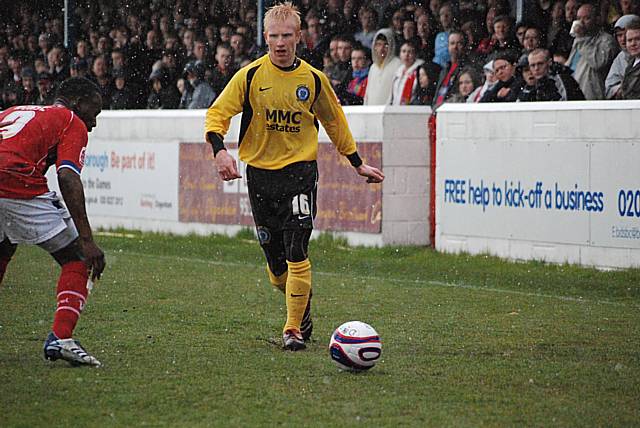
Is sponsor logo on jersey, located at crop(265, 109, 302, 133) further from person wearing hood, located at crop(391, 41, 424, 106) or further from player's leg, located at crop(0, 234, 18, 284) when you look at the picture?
person wearing hood, located at crop(391, 41, 424, 106)

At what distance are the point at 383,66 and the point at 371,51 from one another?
0.69 metres

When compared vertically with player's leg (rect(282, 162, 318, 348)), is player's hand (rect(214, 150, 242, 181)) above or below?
above

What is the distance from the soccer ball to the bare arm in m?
1.35

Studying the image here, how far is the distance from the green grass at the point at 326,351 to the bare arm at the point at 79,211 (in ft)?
1.99

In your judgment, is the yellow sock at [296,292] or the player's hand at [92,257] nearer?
the player's hand at [92,257]

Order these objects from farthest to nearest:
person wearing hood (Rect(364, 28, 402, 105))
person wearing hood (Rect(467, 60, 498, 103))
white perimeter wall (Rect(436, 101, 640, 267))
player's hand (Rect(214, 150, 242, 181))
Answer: person wearing hood (Rect(364, 28, 402, 105)) < person wearing hood (Rect(467, 60, 498, 103)) < white perimeter wall (Rect(436, 101, 640, 267)) < player's hand (Rect(214, 150, 242, 181))

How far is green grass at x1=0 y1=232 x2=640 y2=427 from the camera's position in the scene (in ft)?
18.4

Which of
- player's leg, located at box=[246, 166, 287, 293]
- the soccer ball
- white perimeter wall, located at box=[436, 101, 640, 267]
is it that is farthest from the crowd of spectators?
the soccer ball

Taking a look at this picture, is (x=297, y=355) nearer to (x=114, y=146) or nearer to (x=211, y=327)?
(x=211, y=327)

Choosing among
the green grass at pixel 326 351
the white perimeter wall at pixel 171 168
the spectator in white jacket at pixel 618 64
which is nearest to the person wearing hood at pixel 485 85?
the white perimeter wall at pixel 171 168

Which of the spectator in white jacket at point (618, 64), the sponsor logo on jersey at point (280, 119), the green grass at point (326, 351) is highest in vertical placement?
the spectator in white jacket at point (618, 64)

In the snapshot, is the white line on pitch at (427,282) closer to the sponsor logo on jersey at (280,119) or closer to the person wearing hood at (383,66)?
the person wearing hood at (383,66)

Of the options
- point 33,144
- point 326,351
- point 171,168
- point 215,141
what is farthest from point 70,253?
point 171,168

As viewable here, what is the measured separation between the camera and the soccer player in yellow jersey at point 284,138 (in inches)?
293
